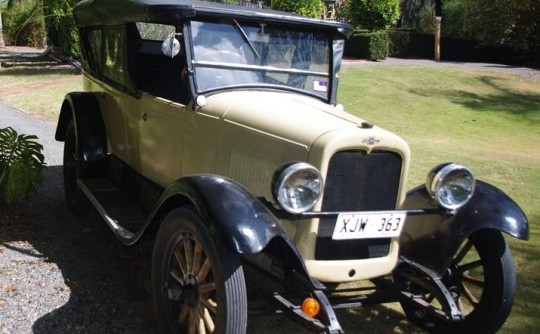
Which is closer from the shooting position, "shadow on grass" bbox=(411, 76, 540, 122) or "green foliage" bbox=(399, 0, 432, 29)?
"shadow on grass" bbox=(411, 76, 540, 122)

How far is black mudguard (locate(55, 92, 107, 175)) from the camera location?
5.16 meters

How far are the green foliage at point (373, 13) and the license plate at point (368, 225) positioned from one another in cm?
1997

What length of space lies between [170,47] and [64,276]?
188 centimetres

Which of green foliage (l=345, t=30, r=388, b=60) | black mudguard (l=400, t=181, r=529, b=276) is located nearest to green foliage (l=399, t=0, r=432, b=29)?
green foliage (l=345, t=30, r=388, b=60)

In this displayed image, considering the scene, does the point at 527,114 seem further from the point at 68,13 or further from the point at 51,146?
the point at 68,13

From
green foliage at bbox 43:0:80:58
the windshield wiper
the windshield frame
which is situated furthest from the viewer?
green foliage at bbox 43:0:80:58

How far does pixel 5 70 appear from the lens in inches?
758

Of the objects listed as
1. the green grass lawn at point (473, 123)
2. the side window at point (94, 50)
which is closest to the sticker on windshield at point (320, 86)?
the green grass lawn at point (473, 123)

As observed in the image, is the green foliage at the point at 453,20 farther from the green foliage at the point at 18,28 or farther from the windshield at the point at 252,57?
the windshield at the point at 252,57

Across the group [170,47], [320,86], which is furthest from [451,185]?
[170,47]

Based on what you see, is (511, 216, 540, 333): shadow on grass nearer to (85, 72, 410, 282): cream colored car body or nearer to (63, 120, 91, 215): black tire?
(85, 72, 410, 282): cream colored car body

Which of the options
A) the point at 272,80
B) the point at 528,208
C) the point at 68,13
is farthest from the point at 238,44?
the point at 68,13

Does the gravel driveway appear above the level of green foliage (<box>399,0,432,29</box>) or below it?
below

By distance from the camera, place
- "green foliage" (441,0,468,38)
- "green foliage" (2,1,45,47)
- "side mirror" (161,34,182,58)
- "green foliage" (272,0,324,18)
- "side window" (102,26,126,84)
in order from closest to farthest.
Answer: "side mirror" (161,34,182,58), "side window" (102,26,126,84), "green foliage" (272,0,324,18), "green foliage" (441,0,468,38), "green foliage" (2,1,45,47)
